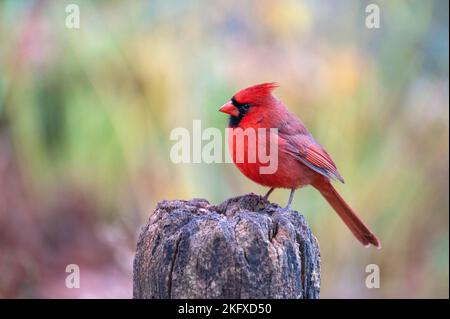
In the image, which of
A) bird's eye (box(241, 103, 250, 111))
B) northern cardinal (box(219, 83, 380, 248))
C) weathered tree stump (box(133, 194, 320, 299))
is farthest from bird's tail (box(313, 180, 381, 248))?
weathered tree stump (box(133, 194, 320, 299))

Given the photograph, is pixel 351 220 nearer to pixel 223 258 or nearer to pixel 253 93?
pixel 253 93

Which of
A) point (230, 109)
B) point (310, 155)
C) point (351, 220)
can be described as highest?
point (230, 109)

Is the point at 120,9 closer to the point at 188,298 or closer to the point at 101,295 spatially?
the point at 101,295

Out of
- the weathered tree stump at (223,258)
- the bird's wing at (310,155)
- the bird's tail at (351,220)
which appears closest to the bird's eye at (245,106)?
the bird's wing at (310,155)

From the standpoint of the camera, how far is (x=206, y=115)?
15.9 feet

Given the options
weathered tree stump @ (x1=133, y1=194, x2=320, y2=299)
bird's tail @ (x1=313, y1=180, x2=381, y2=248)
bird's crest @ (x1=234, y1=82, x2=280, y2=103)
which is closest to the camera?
weathered tree stump @ (x1=133, y1=194, x2=320, y2=299)

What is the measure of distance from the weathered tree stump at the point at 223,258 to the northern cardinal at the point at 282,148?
3.82ft

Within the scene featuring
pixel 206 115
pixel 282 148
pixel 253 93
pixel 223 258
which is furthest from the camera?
pixel 206 115

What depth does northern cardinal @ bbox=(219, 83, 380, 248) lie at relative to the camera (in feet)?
11.3

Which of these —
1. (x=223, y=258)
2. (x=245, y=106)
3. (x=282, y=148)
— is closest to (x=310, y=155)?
(x=282, y=148)

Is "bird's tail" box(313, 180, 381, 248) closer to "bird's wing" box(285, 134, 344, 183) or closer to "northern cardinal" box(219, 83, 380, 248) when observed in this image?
"northern cardinal" box(219, 83, 380, 248)

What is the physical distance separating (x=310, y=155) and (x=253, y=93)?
1.41 ft
